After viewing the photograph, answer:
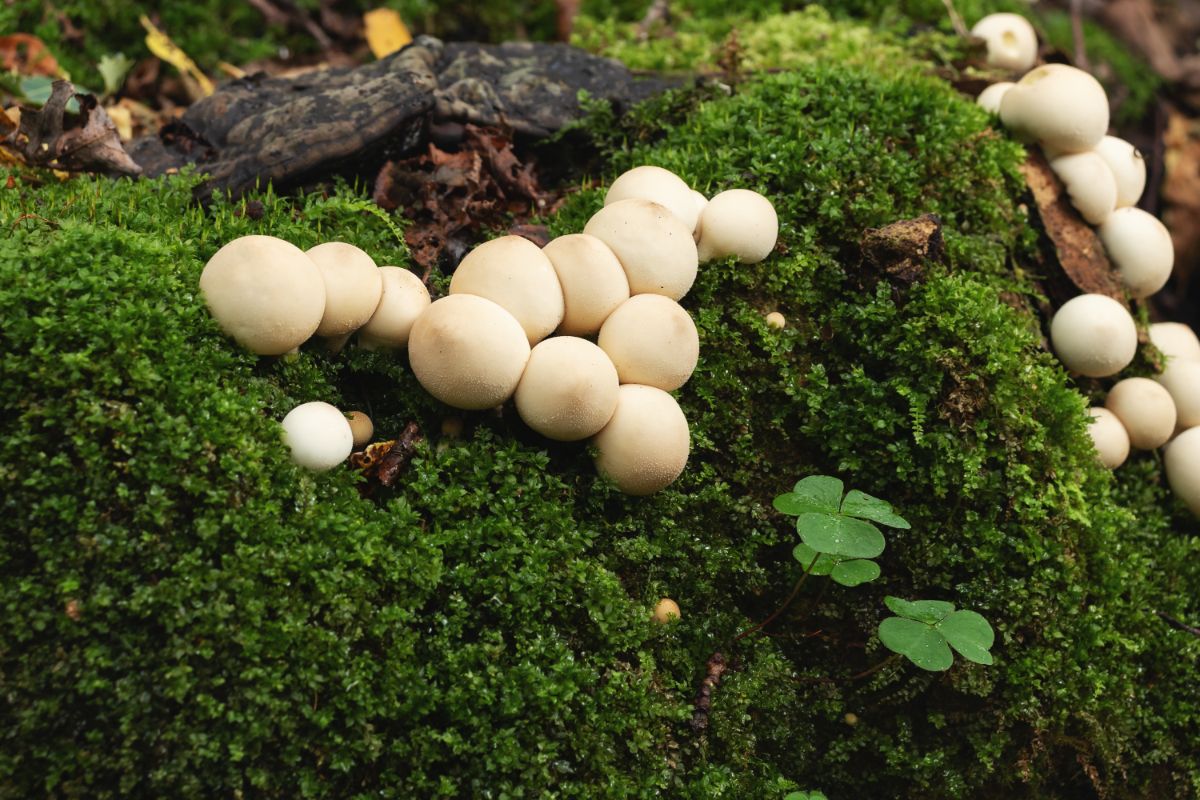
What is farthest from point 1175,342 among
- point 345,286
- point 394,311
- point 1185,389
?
point 345,286

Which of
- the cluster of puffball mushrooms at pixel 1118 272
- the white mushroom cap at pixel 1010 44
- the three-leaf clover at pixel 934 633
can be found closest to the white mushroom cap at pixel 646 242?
the three-leaf clover at pixel 934 633

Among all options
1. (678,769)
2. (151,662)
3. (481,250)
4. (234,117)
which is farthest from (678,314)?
(234,117)

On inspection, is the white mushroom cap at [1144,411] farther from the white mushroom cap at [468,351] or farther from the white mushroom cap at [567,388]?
the white mushroom cap at [468,351]

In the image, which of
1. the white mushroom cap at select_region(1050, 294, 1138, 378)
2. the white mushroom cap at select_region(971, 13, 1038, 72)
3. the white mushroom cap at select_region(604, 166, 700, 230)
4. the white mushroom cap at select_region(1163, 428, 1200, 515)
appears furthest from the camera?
the white mushroom cap at select_region(971, 13, 1038, 72)

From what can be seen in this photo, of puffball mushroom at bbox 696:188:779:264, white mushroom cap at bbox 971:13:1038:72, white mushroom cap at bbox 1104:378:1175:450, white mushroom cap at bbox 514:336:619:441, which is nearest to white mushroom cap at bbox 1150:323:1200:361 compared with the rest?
white mushroom cap at bbox 1104:378:1175:450

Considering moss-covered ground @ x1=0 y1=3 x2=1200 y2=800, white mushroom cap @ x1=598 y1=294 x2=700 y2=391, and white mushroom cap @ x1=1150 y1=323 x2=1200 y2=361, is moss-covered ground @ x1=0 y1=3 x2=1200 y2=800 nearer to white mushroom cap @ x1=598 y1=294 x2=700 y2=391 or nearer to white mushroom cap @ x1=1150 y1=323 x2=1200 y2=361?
white mushroom cap @ x1=598 y1=294 x2=700 y2=391

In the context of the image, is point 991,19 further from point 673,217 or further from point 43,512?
point 43,512

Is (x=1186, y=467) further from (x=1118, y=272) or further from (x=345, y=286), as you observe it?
(x=345, y=286)
